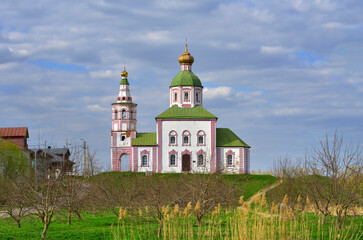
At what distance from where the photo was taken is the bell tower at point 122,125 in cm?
5309

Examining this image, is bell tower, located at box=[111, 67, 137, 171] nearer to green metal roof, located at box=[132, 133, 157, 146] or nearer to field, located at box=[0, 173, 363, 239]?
green metal roof, located at box=[132, 133, 157, 146]

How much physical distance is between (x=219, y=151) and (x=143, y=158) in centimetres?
767

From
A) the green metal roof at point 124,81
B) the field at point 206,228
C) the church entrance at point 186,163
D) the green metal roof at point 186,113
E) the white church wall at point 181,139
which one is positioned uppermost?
the green metal roof at point 124,81

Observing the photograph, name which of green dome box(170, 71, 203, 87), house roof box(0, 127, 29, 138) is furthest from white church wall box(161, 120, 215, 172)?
house roof box(0, 127, 29, 138)

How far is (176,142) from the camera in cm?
5203

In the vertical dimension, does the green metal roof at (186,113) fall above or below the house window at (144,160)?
above

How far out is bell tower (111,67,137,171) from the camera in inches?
2090

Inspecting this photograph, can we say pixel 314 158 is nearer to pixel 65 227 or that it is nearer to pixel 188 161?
pixel 65 227

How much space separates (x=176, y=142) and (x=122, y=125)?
6139mm

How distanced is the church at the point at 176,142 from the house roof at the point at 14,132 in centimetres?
1000

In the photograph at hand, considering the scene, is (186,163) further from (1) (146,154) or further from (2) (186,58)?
(2) (186,58)

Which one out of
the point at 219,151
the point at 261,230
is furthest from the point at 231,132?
the point at 261,230

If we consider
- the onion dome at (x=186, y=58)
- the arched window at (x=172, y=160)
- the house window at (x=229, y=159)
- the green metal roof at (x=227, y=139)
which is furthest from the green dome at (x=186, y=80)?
the house window at (x=229, y=159)

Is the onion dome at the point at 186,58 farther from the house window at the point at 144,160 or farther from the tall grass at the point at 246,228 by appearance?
the tall grass at the point at 246,228
